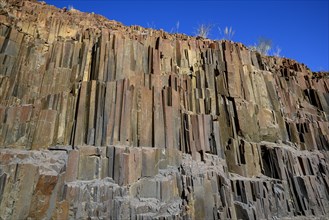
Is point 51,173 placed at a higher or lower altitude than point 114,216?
higher

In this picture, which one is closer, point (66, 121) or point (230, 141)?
point (66, 121)

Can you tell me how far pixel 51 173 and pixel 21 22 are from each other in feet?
22.8

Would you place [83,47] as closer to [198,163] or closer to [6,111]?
[6,111]

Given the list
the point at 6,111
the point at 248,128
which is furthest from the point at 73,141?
the point at 248,128

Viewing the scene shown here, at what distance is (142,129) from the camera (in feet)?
29.6

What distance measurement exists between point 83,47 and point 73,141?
4.31 m

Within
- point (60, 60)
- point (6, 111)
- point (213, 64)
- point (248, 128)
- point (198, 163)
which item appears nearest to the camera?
point (6, 111)

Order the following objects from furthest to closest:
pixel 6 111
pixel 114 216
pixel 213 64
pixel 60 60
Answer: pixel 213 64
pixel 60 60
pixel 6 111
pixel 114 216

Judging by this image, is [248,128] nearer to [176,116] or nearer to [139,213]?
[176,116]

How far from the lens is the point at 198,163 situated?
30.9 feet

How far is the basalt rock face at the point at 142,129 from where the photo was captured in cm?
769

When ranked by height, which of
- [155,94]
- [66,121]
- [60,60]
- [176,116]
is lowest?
[66,121]

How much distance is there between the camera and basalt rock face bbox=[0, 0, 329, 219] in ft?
25.2

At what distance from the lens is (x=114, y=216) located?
24.3 ft
